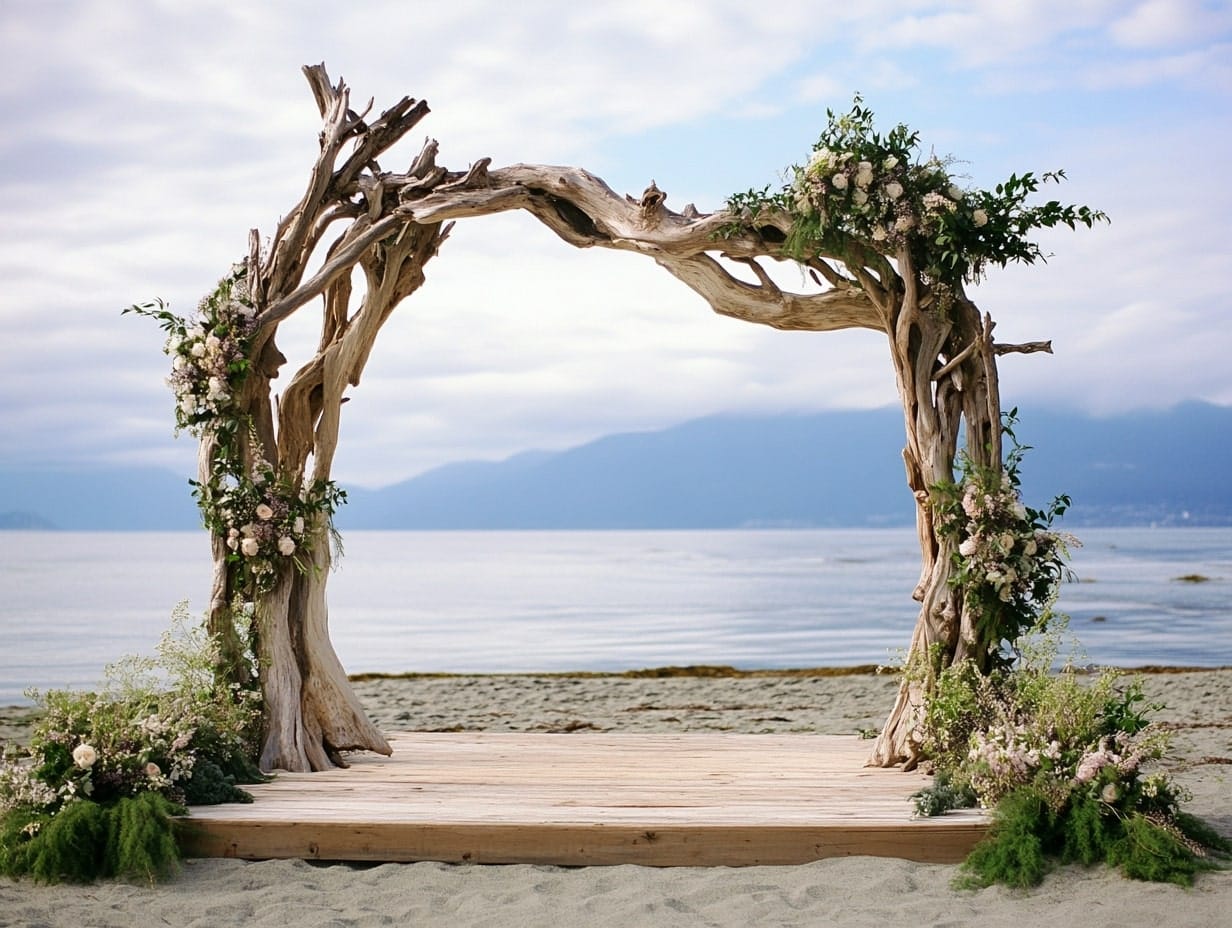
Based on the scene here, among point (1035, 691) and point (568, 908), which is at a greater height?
point (1035, 691)

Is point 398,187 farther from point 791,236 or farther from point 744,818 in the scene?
point 744,818

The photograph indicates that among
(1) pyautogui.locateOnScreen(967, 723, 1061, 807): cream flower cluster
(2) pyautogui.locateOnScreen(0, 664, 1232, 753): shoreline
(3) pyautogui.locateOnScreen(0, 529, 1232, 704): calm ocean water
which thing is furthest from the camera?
(3) pyautogui.locateOnScreen(0, 529, 1232, 704): calm ocean water

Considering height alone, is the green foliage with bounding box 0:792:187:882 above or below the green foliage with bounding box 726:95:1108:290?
below

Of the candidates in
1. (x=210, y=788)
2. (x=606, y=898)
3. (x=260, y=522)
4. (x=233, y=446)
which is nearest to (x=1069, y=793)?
(x=606, y=898)

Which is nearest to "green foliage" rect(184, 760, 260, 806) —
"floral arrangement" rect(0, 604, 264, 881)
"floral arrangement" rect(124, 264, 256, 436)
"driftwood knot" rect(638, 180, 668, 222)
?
"floral arrangement" rect(0, 604, 264, 881)

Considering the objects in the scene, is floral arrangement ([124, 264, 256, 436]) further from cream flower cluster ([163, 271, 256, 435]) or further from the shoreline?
the shoreline

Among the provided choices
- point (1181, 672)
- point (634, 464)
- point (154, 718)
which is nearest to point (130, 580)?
point (1181, 672)

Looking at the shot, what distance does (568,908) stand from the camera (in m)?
4.09

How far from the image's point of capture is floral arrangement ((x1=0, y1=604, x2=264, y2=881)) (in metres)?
4.50

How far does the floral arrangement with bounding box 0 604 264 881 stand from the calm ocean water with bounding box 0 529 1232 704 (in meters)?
7.01

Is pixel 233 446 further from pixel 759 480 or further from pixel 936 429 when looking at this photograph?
pixel 759 480

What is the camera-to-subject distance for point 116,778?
4754mm

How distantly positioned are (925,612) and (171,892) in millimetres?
3302

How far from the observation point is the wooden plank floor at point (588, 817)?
4.53 meters
